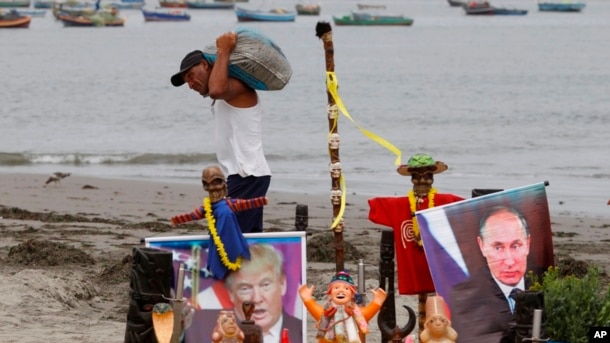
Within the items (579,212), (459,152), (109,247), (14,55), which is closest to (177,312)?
(109,247)

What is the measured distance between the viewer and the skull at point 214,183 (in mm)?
6477

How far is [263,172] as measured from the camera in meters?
Answer: 7.06

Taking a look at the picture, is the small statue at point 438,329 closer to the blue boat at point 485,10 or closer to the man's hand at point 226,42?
the man's hand at point 226,42

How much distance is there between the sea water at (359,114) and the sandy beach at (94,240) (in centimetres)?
175

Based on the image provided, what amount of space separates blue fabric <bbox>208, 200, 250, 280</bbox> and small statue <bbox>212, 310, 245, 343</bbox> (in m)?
0.50

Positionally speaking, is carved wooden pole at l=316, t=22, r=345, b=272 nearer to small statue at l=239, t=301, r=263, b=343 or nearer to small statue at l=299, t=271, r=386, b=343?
small statue at l=299, t=271, r=386, b=343

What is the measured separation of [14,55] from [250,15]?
143 ft

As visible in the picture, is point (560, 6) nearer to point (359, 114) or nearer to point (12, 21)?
point (12, 21)

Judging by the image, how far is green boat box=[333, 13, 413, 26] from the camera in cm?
10081

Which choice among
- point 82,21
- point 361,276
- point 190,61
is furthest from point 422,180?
point 82,21

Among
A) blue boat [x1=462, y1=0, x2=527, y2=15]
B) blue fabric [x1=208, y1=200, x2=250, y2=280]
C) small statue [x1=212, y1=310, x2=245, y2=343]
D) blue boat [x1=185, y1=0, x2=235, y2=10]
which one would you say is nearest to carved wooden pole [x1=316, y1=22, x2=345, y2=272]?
blue fabric [x1=208, y1=200, x2=250, y2=280]

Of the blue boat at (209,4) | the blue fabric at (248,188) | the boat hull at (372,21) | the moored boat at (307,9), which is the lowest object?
the blue fabric at (248,188)

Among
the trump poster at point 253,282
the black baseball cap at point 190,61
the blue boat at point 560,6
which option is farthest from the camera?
the blue boat at point 560,6

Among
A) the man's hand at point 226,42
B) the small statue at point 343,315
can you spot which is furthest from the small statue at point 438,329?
the man's hand at point 226,42
